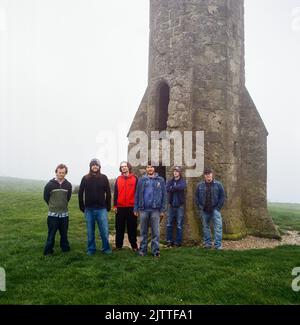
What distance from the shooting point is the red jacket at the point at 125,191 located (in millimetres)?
7832

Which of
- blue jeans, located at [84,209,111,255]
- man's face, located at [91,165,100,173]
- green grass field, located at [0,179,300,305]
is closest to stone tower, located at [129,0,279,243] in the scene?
green grass field, located at [0,179,300,305]

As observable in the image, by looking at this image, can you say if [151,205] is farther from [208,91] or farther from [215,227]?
[208,91]

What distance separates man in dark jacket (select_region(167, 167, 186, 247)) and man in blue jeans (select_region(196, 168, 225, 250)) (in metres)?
0.42

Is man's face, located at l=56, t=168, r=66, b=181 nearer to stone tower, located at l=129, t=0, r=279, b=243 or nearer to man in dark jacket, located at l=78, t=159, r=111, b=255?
man in dark jacket, located at l=78, t=159, r=111, b=255

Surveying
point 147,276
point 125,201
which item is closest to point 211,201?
point 125,201

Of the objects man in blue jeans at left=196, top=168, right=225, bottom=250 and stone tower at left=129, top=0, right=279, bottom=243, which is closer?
man in blue jeans at left=196, top=168, right=225, bottom=250

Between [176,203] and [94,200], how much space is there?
2.15 m

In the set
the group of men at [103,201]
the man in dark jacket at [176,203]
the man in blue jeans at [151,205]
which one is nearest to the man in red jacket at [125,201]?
the group of men at [103,201]

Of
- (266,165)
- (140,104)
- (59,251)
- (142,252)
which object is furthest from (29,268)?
(266,165)

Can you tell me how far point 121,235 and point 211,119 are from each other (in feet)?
13.5

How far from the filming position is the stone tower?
9781 mm

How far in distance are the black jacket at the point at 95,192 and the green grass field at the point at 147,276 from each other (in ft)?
3.38

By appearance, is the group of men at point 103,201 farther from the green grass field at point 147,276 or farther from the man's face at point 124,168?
the green grass field at point 147,276

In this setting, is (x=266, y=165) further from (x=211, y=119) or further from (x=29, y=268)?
(x=29, y=268)
